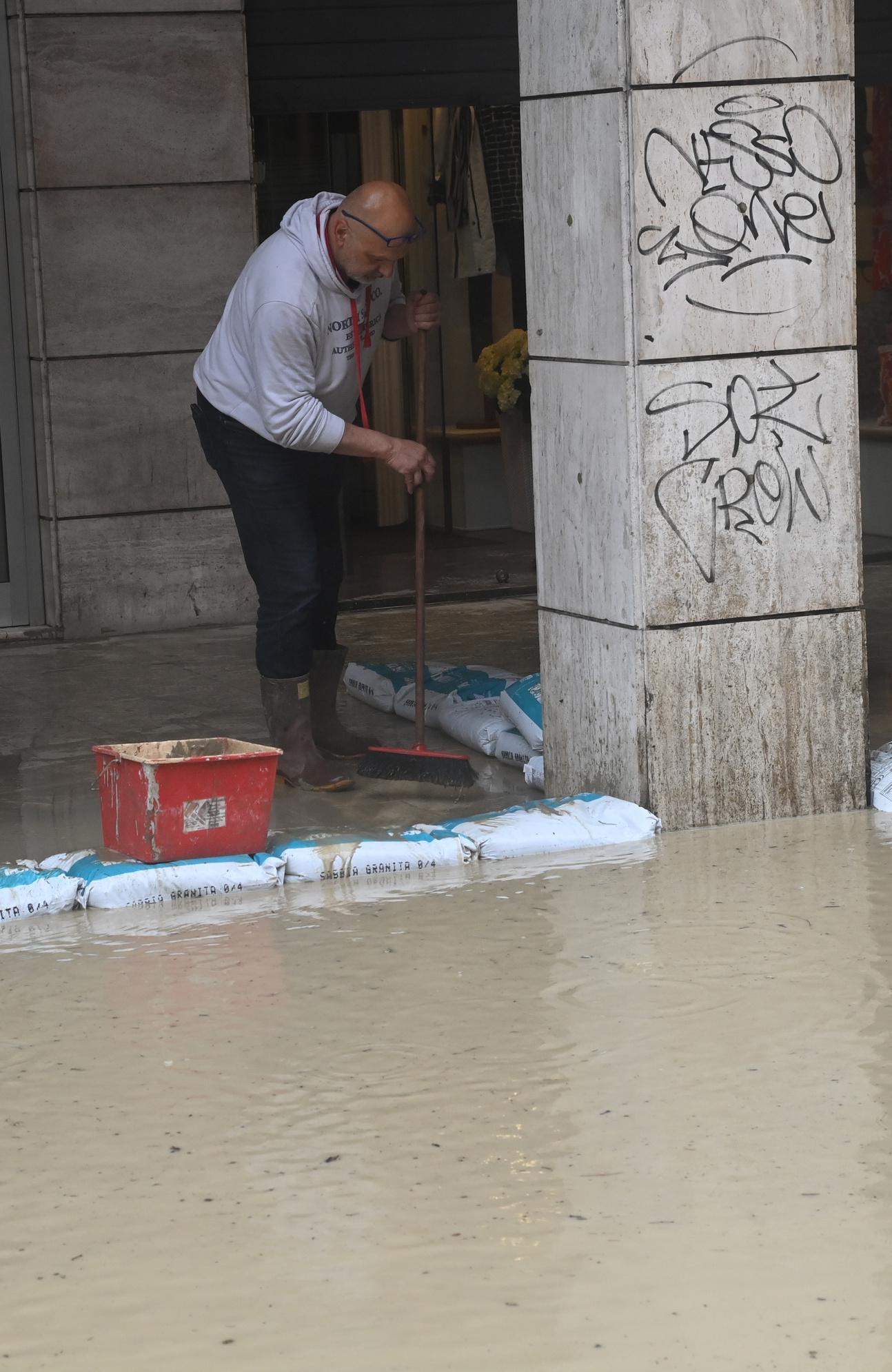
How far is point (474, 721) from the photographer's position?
263 inches

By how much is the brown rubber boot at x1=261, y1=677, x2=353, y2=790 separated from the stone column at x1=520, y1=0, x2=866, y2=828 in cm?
87

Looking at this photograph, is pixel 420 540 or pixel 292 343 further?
pixel 420 540

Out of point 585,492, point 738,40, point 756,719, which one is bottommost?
point 756,719

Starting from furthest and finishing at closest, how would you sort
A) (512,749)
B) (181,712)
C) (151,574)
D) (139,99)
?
(151,574)
(139,99)
(181,712)
(512,749)

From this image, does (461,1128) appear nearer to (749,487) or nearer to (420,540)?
(749,487)

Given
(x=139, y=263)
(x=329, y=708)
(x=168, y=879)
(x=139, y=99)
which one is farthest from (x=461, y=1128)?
(x=139, y=99)

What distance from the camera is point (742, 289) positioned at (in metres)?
5.44

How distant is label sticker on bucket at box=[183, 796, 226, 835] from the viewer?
517 cm

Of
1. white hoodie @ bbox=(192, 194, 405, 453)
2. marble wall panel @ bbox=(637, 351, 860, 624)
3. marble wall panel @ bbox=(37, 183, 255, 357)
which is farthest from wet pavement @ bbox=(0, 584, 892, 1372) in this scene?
marble wall panel @ bbox=(37, 183, 255, 357)

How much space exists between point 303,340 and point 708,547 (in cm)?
133

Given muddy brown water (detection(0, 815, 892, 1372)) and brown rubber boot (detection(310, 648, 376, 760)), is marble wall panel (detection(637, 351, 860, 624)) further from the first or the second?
brown rubber boot (detection(310, 648, 376, 760))

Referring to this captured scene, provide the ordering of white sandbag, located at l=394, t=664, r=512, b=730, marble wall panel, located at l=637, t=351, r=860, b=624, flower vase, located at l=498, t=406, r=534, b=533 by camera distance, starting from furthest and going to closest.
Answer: flower vase, located at l=498, t=406, r=534, b=533, white sandbag, located at l=394, t=664, r=512, b=730, marble wall panel, located at l=637, t=351, r=860, b=624

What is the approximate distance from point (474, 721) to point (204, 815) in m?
1.65

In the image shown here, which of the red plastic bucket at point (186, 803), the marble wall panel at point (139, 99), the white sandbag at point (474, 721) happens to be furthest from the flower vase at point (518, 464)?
the red plastic bucket at point (186, 803)
